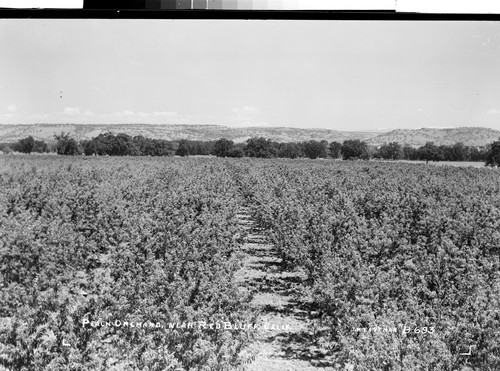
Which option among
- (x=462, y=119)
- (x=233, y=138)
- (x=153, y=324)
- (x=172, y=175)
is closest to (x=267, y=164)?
(x=233, y=138)

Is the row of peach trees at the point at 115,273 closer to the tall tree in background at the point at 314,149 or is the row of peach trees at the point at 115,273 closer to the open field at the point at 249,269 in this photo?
the open field at the point at 249,269

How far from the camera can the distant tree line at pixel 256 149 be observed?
5.24m

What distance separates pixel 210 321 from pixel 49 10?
3326 millimetres

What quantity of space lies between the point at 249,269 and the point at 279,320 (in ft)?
3.58

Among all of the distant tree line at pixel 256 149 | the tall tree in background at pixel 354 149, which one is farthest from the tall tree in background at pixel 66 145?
the tall tree in background at pixel 354 149

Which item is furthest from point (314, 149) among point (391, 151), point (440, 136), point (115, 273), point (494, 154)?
point (115, 273)

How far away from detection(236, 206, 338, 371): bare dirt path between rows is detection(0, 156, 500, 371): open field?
0.02 m

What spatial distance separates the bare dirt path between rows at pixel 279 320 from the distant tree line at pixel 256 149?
4.98ft

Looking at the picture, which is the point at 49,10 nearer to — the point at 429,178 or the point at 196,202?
the point at 196,202

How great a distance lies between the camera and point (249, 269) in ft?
18.5

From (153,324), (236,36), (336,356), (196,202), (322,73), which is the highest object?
(236,36)

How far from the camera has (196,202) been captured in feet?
22.8

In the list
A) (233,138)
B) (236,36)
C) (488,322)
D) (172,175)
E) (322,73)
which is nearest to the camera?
(488,322)

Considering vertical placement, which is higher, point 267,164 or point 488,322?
A: point 267,164
